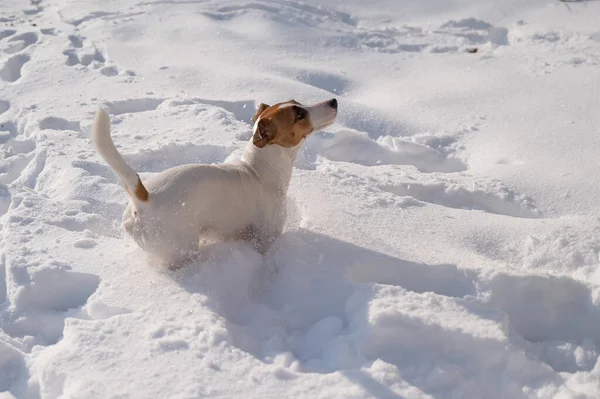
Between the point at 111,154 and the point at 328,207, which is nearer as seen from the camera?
the point at 111,154

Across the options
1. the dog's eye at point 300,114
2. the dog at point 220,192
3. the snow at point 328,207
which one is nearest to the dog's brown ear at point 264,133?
the dog at point 220,192

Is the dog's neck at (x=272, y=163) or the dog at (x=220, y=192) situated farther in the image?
Result: the dog's neck at (x=272, y=163)

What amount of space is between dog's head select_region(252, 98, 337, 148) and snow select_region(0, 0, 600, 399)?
0.47 metres

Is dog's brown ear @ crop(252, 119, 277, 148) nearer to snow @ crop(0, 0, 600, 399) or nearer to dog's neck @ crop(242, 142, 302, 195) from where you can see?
dog's neck @ crop(242, 142, 302, 195)

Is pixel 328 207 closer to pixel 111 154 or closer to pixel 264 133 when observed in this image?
pixel 264 133

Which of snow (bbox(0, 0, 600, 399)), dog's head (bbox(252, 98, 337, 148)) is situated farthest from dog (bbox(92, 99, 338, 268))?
snow (bbox(0, 0, 600, 399))

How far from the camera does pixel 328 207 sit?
11.3 feet

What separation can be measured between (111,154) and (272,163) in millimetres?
855

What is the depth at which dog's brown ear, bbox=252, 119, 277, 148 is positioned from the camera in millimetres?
3008

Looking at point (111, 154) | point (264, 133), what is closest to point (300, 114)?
point (264, 133)

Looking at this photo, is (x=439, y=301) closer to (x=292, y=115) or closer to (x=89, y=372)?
(x=292, y=115)

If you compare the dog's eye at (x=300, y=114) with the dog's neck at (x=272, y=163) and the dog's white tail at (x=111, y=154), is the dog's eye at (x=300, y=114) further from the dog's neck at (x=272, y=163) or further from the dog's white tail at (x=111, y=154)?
the dog's white tail at (x=111, y=154)

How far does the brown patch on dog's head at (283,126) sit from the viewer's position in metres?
3.02

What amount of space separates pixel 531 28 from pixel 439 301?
444 centimetres
